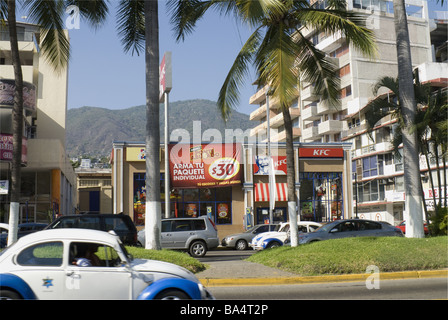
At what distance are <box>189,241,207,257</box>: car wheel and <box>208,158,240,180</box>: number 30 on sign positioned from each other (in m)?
15.6

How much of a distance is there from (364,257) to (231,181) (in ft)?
78.9

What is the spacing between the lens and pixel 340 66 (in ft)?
199

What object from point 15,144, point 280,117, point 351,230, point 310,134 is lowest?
point 351,230

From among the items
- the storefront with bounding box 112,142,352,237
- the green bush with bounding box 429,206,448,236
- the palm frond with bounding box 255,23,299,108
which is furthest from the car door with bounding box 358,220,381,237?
the storefront with bounding box 112,142,352,237

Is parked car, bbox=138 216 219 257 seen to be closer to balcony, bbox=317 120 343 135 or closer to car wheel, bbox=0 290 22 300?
car wheel, bbox=0 290 22 300

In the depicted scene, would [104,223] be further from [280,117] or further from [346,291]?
[280,117]

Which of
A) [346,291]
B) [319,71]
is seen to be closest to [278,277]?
[346,291]

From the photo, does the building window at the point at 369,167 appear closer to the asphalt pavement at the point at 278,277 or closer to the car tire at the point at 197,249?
the car tire at the point at 197,249

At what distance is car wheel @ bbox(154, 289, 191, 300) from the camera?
21.8ft

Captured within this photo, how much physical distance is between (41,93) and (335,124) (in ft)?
118

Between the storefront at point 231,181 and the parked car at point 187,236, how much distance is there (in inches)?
573

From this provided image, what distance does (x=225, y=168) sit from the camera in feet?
119

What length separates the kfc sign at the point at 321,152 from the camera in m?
38.1
